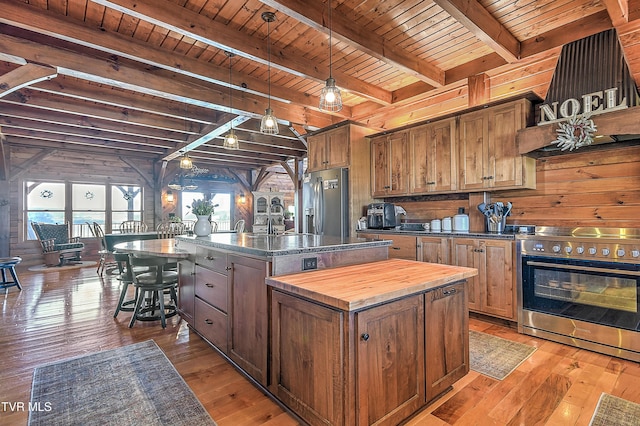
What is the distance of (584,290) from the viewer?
2.60 metres

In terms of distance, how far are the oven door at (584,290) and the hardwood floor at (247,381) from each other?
304 mm

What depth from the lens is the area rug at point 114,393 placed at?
1752 mm

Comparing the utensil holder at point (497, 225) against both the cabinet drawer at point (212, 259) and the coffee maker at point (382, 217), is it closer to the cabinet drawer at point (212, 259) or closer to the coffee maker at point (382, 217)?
the coffee maker at point (382, 217)

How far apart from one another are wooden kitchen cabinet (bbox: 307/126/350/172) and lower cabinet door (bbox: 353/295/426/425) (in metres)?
3.18

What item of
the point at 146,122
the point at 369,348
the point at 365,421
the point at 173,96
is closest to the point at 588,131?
the point at 369,348

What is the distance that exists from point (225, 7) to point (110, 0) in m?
0.84

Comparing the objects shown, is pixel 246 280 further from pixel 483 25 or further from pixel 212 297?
pixel 483 25

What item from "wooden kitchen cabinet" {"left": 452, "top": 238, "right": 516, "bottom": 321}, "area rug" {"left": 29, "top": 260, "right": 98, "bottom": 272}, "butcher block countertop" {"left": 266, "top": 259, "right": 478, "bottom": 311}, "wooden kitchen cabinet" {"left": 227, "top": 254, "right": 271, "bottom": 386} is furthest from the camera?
"area rug" {"left": 29, "top": 260, "right": 98, "bottom": 272}

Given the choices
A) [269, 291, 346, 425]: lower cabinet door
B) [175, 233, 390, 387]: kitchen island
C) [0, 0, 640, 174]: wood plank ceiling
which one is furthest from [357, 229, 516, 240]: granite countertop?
[269, 291, 346, 425]: lower cabinet door

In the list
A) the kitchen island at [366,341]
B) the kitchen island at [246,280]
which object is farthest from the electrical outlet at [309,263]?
the kitchen island at [366,341]

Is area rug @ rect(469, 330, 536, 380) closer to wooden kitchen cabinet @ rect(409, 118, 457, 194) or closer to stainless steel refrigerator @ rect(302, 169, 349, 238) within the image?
wooden kitchen cabinet @ rect(409, 118, 457, 194)

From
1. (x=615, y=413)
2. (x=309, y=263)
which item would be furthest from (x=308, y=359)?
(x=615, y=413)

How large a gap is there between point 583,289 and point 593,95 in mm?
1651

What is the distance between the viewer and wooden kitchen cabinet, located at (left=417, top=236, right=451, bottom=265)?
3.46 metres
